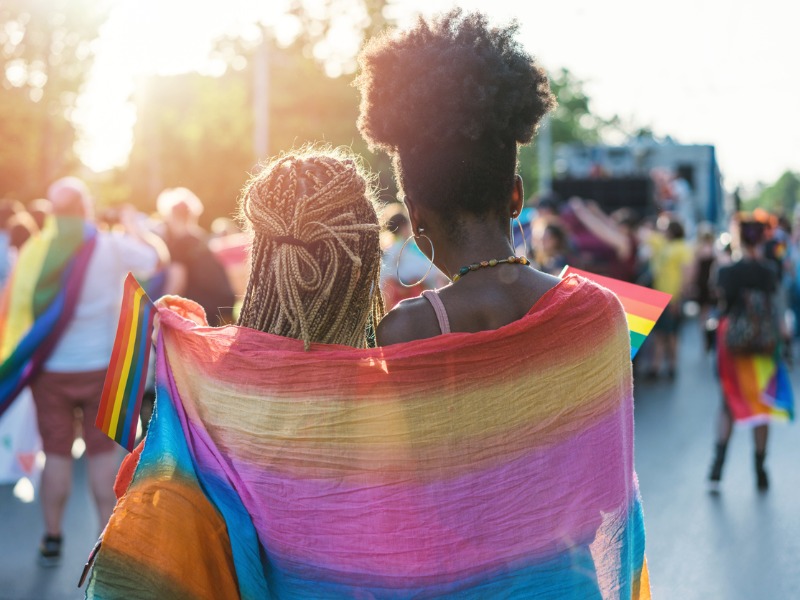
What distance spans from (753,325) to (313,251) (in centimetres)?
639

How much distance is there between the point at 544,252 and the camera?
11367 mm

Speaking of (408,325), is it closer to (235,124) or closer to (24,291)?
(24,291)

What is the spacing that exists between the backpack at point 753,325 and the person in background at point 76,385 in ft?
14.8

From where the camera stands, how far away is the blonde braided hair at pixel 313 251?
8.41 feet

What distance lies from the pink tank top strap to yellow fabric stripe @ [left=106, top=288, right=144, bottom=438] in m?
0.74

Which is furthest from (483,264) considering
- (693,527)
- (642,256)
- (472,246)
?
(642,256)

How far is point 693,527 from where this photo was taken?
6.91 m

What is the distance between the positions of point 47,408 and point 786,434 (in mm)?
6940

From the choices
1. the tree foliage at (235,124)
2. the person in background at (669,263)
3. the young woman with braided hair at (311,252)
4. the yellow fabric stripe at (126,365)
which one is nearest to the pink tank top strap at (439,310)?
the young woman with braided hair at (311,252)

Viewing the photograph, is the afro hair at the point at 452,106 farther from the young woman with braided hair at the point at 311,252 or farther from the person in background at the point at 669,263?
the person in background at the point at 669,263

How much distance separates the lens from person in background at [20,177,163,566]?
6180 millimetres

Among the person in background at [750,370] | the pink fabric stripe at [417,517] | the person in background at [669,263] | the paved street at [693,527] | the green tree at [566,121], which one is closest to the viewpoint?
the pink fabric stripe at [417,517]

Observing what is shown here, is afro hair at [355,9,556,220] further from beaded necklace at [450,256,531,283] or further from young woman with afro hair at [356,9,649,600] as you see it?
beaded necklace at [450,256,531,283]

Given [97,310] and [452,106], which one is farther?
[97,310]
